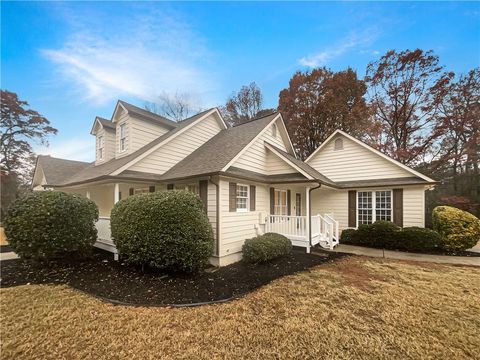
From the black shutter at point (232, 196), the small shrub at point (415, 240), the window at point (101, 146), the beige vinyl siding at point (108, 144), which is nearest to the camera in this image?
the black shutter at point (232, 196)

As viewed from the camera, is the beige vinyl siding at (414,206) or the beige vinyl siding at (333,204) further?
the beige vinyl siding at (333,204)

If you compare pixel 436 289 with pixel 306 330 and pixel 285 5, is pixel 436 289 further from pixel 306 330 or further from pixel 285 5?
pixel 285 5

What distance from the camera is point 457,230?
9.06 m

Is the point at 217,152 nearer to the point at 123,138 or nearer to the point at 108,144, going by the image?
the point at 123,138

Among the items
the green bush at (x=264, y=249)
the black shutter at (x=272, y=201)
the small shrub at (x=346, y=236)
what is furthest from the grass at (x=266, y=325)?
the small shrub at (x=346, y=236)

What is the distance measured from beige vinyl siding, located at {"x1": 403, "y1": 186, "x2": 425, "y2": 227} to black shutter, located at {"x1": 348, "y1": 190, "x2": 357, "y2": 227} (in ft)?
7.03

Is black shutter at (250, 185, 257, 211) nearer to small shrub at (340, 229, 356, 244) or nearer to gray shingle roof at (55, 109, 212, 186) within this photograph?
gray shingle roof at (55, 109, 212, 186)

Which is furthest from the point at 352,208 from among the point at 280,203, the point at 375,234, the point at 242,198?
the point at 242,198

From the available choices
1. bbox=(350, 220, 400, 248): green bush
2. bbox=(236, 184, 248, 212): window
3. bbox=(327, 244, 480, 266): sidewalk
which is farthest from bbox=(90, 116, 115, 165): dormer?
bbox=(350, 220, 400, 248): green bush

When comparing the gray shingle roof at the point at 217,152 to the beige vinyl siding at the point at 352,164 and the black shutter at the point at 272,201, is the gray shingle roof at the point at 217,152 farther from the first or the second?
the beige vinyl siding at the point at 352,164

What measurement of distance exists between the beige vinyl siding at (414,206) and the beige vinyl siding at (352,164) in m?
0.83

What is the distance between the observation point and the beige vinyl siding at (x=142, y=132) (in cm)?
1061

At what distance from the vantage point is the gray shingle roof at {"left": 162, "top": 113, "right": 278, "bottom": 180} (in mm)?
7793

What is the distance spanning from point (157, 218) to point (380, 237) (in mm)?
9856
